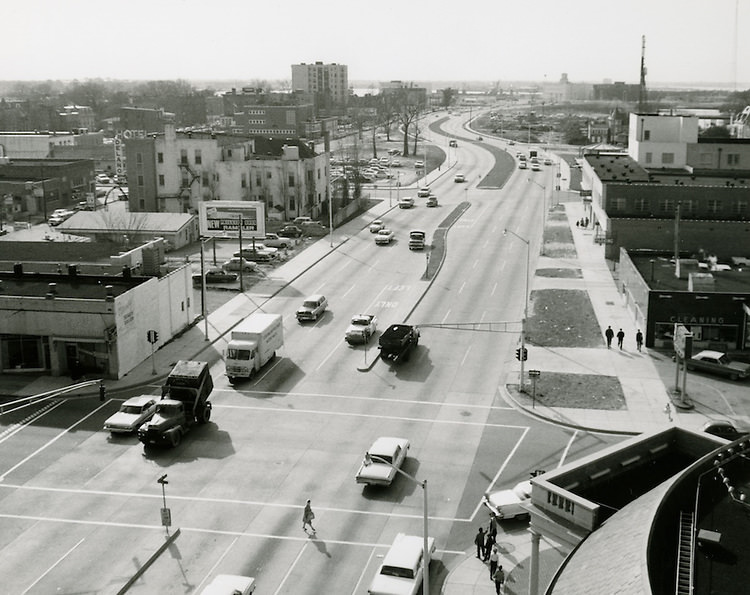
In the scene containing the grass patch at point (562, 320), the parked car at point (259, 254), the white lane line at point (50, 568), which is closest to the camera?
the white lane line at point (50, 568)

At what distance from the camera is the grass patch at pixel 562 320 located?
57.0 m

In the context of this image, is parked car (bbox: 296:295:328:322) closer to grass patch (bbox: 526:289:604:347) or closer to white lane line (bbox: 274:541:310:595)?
grass patch (bbox: 526:289:604:347)

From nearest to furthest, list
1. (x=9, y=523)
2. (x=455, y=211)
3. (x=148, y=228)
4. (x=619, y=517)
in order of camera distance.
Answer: (x=619, y=517), (x=9, y=523), (x=148, y=228), (x=455, y=211)

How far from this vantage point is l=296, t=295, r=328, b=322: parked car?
204 feet

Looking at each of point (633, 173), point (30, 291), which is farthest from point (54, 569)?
point (633, 173)

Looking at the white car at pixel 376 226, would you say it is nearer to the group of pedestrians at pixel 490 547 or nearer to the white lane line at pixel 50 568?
the group of pedestrians at pixel 490 547

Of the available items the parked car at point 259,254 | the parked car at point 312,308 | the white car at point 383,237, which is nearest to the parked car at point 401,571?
the parked car at point 312,308

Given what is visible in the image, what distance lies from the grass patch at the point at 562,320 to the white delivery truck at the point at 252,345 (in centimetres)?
1598

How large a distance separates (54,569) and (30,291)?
27.7 meters

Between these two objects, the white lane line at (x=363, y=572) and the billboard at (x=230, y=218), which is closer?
the white lane line at (x=363, y=572)

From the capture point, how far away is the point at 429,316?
63.4 metres

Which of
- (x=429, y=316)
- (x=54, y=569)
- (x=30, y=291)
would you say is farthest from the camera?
(x=429, y=316)

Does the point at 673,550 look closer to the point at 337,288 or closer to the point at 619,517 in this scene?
the point at 619,517

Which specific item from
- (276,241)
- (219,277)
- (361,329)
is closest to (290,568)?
(361,329)
